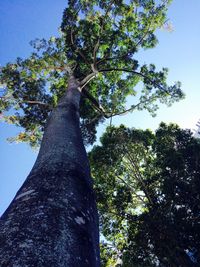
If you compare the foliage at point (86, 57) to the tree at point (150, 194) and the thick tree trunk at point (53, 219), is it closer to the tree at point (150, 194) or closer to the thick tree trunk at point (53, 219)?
the tree at point (150, 194)

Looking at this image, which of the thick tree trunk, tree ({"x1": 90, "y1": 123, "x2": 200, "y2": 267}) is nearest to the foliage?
tree ({"x1": 90, "y1": 123, "x2": 200, "y2": 267})

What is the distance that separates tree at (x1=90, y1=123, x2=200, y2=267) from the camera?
987 centimetres

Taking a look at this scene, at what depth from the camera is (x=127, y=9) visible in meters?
15.2

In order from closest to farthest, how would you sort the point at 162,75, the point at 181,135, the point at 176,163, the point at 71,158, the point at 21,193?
the point at 21,193, the point at 71,158, the point at 176,163, the point at 181,135, the point at 162,75

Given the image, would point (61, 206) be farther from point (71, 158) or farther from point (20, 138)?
point (20, 138)

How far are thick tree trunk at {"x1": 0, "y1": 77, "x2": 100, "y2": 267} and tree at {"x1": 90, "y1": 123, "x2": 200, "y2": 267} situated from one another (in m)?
7.10

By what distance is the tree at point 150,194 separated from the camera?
9.87 meters

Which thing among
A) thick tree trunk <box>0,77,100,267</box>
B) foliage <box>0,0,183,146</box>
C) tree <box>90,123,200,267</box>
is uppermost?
foliage <box>0,0,183,146</box>

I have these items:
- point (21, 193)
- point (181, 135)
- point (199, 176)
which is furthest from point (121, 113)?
point (21, 193)

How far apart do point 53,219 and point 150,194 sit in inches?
404

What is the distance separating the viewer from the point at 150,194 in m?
12.2

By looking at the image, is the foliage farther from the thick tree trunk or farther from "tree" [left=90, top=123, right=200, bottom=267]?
the thick tree trunk

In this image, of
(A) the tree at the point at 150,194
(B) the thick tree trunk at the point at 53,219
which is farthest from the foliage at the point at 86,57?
(B) the thick tree trunk at the point at 53,219

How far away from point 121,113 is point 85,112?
203 centimetres
